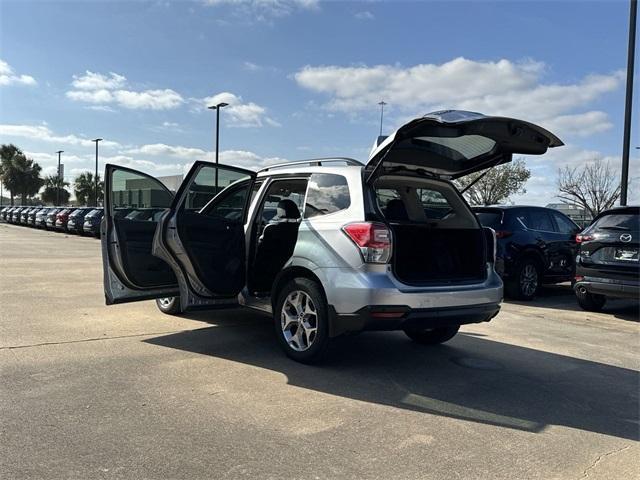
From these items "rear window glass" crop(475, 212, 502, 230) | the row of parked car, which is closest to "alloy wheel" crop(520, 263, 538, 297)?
"rear window glass" crop(475, 212, 502, 230)

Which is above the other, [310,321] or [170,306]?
[310,321]

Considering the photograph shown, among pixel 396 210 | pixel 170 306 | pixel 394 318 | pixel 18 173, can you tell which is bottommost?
pixel 170 306

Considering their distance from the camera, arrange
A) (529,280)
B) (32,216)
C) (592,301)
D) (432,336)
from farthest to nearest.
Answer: (32,216) → (529,280) → (592,301) → (432,336)

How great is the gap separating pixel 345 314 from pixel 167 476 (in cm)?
207

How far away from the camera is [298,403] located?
165 inches

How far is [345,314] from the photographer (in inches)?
183

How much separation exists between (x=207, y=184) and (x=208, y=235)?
61 centimetres

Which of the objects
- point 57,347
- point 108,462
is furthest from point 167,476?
point 57,347

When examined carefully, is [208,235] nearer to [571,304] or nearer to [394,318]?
[394,318]

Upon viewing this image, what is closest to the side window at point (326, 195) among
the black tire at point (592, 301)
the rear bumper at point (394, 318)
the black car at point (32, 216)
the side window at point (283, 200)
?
the side window at point (283, 200)

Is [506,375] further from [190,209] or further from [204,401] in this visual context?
[190,209]

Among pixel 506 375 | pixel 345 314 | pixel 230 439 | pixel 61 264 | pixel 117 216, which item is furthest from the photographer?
pixel 61 264

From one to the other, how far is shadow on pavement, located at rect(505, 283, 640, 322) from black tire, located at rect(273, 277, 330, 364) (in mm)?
5987

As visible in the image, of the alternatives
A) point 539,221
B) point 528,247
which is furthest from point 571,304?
point 539,221
